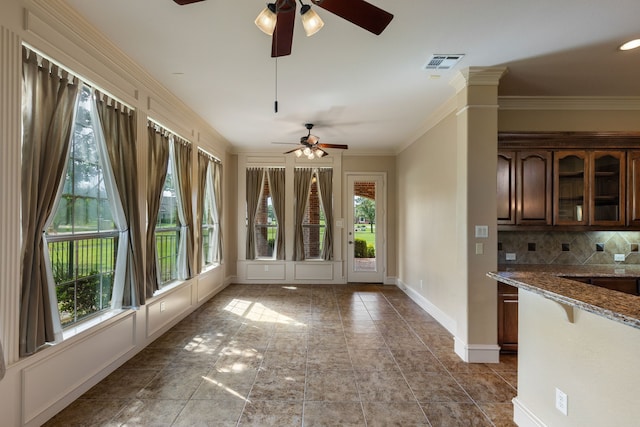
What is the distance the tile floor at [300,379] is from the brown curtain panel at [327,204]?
2.23m

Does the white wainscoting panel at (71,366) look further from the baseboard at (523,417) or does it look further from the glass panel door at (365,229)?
the glass panel door at (365,229)

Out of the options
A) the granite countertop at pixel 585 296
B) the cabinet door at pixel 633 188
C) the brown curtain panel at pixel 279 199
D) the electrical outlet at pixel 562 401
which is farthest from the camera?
the brown curtain panel at pixel 279 199

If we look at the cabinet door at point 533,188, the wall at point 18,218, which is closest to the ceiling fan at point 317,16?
the wall at point 18,218

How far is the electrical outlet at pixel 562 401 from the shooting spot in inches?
68.2

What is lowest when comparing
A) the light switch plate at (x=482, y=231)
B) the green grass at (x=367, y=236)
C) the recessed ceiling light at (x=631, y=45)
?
the green grass at (x=367, y=236)

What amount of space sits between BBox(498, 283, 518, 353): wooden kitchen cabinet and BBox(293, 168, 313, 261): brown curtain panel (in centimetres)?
399

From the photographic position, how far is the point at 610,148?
132 inches

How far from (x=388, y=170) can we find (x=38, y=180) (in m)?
5.65

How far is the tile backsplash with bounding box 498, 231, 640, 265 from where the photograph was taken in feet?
11.6

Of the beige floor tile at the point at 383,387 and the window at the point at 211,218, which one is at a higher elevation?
the window at the point at 211,218

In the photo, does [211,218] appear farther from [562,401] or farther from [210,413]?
[562,401]

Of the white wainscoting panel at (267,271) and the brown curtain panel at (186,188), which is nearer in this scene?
the brown curtain panel at (186,188)

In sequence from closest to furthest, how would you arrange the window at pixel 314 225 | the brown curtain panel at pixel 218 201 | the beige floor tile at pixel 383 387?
the beige floor tile at pixel 383 387
the brown curtain panel at pixel 218 201
the window at pixel 314 225

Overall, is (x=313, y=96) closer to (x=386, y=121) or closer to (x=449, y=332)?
→ (x=386, y=121)
